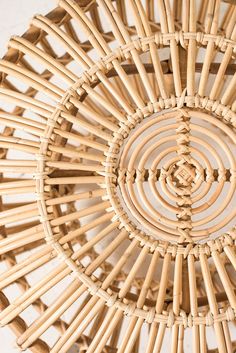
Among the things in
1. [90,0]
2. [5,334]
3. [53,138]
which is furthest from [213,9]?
[5,334]

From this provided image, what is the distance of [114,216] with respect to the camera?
771mm

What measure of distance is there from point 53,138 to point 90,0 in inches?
9.9

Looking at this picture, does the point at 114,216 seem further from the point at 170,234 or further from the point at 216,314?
the point at 216,314

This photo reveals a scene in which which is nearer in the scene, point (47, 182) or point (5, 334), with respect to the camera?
point (47, 182)

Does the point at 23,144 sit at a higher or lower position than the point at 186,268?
higher

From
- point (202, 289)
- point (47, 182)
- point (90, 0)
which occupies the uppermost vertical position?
point (90, 0)

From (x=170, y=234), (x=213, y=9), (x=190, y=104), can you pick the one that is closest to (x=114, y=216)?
(x=170, y=234)

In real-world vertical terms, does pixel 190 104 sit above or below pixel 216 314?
above

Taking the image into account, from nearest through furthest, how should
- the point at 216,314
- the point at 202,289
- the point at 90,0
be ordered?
the point at 216,314 → the point at 90,0 → the point at 202,289

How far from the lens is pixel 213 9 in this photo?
31.8 inches

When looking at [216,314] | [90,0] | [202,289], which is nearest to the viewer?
[216,314]

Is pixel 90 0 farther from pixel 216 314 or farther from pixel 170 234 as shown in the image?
pixel 216 314

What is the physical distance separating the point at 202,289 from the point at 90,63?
1.89ft

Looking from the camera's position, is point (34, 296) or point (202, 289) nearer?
point (34, 296)
